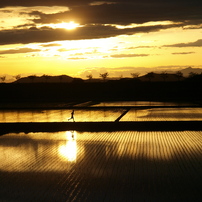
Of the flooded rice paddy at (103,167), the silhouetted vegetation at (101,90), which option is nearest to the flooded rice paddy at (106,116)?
the flooded rice paddy at (103,167)

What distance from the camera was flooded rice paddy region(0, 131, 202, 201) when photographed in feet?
20.6

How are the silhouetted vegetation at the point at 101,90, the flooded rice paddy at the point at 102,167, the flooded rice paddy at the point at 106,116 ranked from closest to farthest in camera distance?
the flooded rice paddy at the point at 102,167, the flooded rice paddy at the point at 106,116, the silhouetted vegetation at the point at 101,90

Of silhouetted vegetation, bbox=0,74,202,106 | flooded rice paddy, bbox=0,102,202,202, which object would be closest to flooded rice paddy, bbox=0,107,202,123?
flooded rice paddy, bbox=0,102,202,202

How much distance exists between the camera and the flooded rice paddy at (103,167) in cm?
629

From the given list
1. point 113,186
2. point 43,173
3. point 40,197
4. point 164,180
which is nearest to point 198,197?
point 164,180

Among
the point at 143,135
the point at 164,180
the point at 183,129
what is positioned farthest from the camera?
the point at 183,129

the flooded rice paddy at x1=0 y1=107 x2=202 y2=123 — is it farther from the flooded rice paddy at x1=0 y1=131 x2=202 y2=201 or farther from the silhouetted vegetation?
the silhouetted vegetation

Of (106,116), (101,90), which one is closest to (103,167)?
(106,116)

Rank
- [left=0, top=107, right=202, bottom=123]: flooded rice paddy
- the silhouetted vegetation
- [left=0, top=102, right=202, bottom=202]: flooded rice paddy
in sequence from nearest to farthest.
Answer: [left=0, top=102, right=202, bottom=202]: flooded rice paddy → [left=0, top=107, right=202, bottom=123]: flooded rice paddy → the silhouetted vegetation

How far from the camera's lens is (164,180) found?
22.8 ft

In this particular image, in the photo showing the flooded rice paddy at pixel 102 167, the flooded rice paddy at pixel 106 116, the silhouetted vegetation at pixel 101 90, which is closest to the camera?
the flooded rice paddy at pixel 102 167

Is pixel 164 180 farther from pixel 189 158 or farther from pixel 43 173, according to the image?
pixel 43 173

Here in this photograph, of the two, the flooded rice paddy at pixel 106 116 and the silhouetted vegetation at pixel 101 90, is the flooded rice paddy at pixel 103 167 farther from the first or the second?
the silhouetted vegetation at pixel 101 90

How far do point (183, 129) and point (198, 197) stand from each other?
708cm
